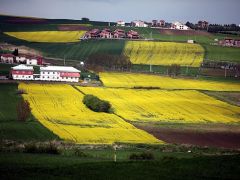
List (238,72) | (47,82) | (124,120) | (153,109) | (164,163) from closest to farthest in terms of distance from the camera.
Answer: (164,163) → (124,120) → (153,109) → (47,82) → (238,72)

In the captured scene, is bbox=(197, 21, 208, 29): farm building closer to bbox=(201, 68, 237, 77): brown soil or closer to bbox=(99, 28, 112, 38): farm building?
bbox=(99, 28, 112, 38): farm building

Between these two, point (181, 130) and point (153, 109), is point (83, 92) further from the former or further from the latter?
point (181, 130)

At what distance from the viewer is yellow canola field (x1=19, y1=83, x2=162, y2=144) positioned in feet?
117

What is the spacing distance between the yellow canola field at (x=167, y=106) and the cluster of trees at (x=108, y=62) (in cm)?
2143

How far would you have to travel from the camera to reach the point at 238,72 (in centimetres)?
8325

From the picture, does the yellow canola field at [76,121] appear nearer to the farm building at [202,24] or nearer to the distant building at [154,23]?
the distant building at [154,23]

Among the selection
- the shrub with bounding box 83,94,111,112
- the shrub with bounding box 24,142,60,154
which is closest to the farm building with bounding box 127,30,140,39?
the shrub with bounding box 83,94,111,112

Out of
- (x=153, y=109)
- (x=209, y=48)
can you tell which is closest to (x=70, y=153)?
(x=153, y=109)

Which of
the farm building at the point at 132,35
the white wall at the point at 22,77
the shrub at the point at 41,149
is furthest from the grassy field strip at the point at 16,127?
the farm building at the point at 132,35

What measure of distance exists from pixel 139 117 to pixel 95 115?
3.96 metres

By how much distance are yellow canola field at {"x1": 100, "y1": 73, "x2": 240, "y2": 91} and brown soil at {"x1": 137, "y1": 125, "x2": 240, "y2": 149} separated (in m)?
25.0

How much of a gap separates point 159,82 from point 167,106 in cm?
1864

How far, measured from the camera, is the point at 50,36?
107 m

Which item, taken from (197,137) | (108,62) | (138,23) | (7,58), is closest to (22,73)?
(7,58)
